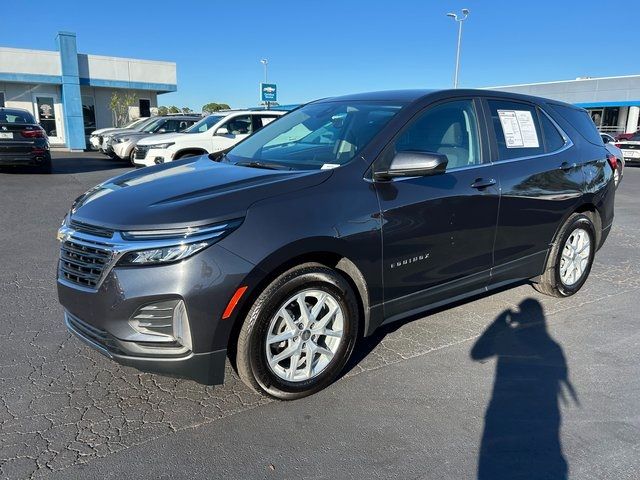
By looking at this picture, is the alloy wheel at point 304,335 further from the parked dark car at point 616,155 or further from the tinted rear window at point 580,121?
the parked dark car at point 616,155

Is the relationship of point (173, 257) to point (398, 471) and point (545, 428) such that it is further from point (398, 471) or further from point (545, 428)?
point (545, 428)

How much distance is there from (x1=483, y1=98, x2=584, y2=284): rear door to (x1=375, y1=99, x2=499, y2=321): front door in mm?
164

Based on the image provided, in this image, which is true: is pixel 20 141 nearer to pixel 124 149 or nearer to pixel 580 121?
pixel 124 149

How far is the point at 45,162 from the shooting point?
45.6ft

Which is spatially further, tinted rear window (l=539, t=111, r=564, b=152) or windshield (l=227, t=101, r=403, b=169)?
tinted rear window (l=539, t=111, r=564, b=152)

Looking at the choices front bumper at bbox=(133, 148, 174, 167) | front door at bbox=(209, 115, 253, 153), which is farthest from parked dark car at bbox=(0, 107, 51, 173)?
front door at bbox=(209, 115, 253, 153)

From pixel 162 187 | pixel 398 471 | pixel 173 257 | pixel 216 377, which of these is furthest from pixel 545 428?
pixel 162 187

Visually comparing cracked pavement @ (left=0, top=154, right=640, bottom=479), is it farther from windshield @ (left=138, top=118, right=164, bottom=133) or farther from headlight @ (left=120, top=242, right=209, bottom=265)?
windshield @ (left=138, top=118, right=164, bottom=133)

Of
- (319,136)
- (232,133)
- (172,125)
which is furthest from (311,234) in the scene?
(172,125)

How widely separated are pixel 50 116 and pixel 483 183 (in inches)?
1092

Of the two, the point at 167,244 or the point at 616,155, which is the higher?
the point at 616,155

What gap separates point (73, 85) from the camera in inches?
964

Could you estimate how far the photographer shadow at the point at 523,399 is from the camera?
2602 millimetres

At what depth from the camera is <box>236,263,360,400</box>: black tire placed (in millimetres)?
2871
